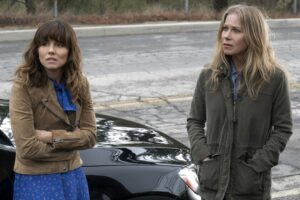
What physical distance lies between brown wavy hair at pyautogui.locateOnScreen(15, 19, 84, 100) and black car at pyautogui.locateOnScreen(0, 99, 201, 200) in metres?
0.55

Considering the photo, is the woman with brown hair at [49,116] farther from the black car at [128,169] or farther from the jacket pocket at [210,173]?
the jacket pocket at [210,173]

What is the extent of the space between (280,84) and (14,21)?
16181 millimetres

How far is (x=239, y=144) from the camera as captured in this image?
311cm

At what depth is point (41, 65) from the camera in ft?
10.5

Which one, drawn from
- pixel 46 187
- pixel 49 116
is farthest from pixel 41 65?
pixel 46 187

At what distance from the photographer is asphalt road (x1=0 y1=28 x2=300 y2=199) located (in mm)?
7566

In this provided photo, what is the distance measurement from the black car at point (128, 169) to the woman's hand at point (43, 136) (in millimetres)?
404

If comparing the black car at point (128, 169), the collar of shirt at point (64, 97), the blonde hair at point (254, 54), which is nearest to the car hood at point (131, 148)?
the black car at point (128, 169)

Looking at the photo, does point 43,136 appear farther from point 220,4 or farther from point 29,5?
point 220,4

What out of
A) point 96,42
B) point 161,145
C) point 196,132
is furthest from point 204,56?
point 196,132

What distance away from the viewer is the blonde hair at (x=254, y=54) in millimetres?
3074

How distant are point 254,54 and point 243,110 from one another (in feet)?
0.92

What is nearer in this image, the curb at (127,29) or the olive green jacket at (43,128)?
the olive green jacket at (43,128)

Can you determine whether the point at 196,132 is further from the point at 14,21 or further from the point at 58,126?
the point at 14,21
